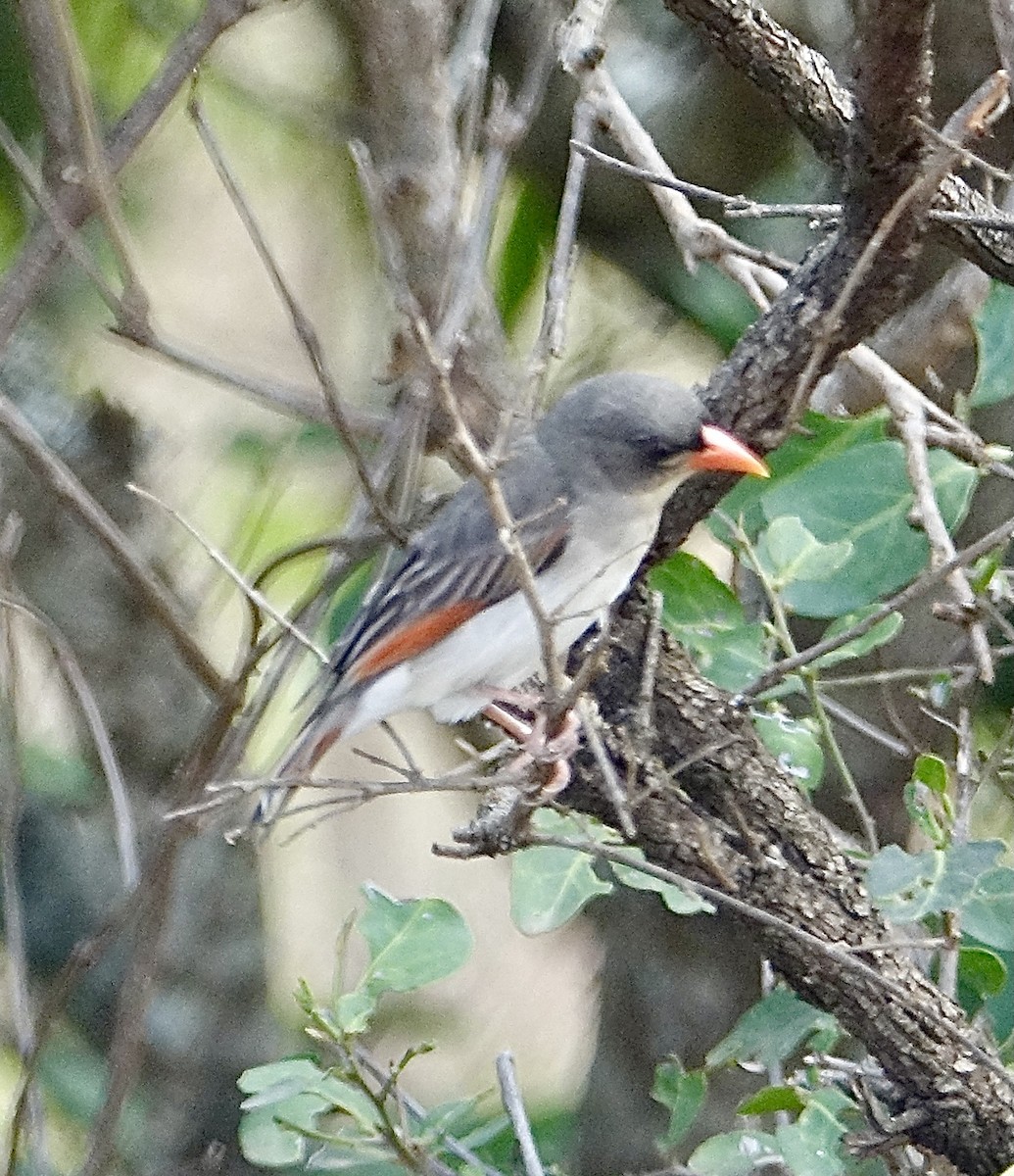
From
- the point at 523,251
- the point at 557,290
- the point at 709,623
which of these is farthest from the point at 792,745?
the point at 523,251

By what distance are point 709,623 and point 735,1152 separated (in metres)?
0.63

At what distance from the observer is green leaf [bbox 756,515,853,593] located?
191cm

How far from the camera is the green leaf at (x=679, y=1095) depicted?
6.50 feet

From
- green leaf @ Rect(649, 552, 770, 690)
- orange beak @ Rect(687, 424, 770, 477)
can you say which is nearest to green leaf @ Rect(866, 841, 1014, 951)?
green leaf @ Rect(649, 552, 770, 690)

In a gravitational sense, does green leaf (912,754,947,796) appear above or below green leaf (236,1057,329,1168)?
above

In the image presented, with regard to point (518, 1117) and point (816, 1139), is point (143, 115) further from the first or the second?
point (816, 1139)

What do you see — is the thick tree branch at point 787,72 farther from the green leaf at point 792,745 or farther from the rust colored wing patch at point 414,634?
the rust colored wing patch at point 414,634

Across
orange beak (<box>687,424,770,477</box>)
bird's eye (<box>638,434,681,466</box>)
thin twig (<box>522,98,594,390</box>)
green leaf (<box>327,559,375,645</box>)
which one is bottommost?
green leaf (<box>327,559,375,645</box>)

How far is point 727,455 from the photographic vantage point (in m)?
1.94

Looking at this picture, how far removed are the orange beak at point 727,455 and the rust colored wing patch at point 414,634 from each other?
1.39 ft

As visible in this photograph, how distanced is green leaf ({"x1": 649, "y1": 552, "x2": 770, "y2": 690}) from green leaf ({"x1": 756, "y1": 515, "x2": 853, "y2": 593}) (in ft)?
0.28

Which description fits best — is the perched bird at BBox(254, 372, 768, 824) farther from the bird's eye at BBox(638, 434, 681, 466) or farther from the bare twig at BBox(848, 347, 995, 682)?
the bare twig at BBox(848, 347, 995, 682)

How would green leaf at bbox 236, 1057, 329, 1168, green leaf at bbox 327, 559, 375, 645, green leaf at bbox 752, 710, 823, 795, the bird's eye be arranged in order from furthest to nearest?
green leaf at bbox 327, 559, 375, 645 → the bird's eye → green leaf at bbox 752, 710, 823, 795 → green leaf at bbox 236, 1057, 329, 1168

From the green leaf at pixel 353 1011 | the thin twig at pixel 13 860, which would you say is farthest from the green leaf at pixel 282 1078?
the thin twig at pixel 13 860
